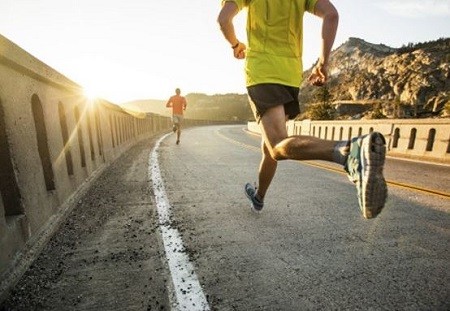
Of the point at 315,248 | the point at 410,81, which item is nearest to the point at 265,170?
the point at 315,248

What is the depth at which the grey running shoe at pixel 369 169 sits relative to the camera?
1.81m

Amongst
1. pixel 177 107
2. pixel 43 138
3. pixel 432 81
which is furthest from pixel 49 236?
pixel 432 81

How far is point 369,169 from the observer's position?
1.82 meters

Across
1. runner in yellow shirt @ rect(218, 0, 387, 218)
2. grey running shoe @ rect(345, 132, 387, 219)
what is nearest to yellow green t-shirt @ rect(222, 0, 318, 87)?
runner in yellow shirt @ rect(218, 0, 387, 218)

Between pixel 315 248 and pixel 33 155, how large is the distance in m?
2.67

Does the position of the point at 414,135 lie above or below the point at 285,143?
below

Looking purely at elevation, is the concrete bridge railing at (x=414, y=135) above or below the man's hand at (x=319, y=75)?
below

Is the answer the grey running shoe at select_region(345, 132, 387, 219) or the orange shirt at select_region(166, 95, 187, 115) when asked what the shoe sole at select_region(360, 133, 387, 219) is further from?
the orange shirt at select_region(166, 95, 187, 115)

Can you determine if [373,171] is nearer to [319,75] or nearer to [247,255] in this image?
[247,255]

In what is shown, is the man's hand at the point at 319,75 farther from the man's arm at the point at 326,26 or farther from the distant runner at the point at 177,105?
the distant runner at the point at 177,105

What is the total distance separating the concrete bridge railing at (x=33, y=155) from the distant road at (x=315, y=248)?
4.10ft

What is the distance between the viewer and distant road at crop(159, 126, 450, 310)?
1.77 m

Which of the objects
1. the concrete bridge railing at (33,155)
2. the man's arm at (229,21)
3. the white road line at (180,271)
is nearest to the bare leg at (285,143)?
the man's arm at (229,21)

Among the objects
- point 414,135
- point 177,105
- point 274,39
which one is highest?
point 274,39
